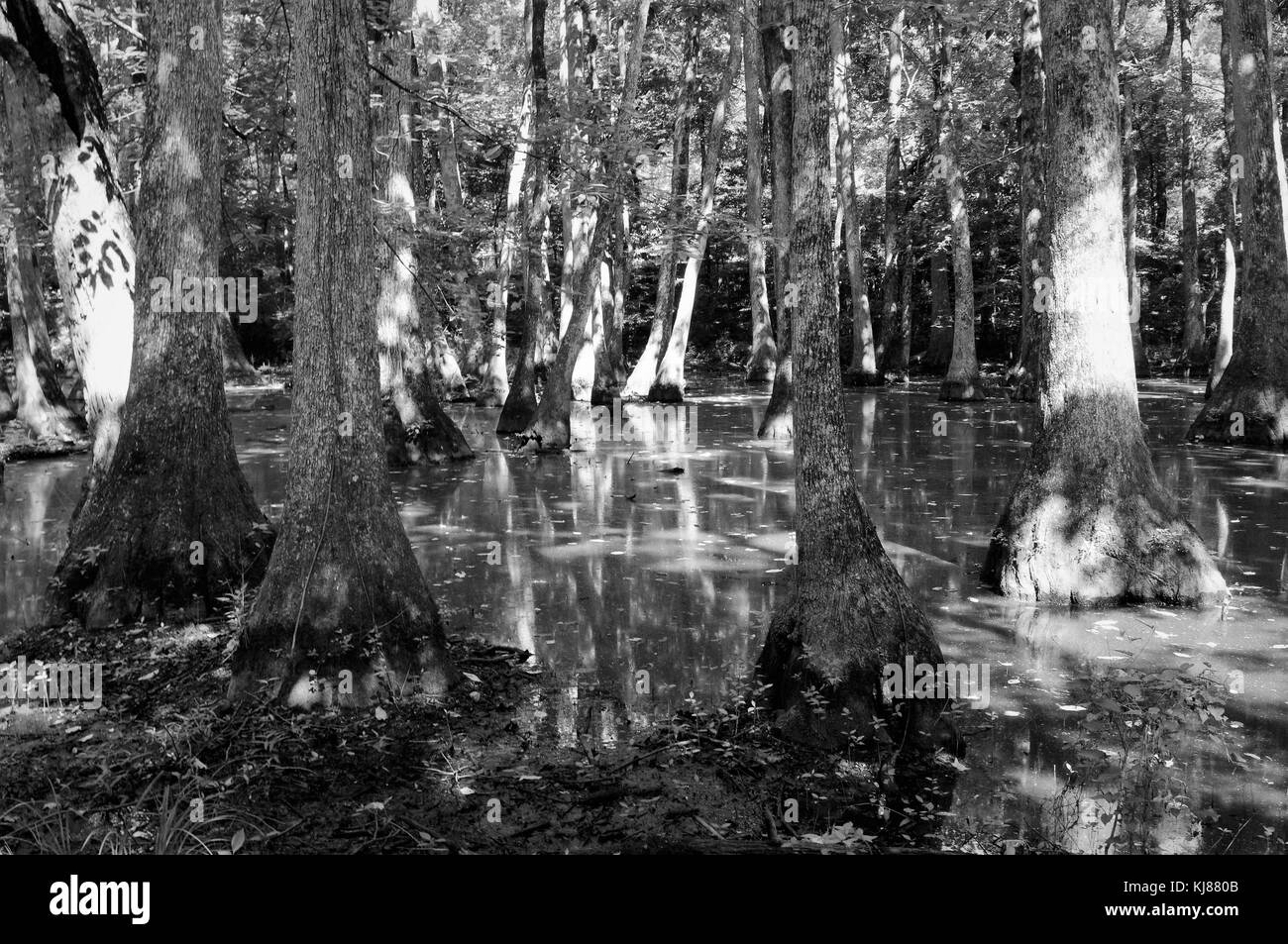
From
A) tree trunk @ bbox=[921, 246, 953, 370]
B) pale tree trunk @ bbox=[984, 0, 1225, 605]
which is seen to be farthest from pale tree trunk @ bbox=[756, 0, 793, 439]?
tree trunk @ bbox=[921, 246, 953, 370]

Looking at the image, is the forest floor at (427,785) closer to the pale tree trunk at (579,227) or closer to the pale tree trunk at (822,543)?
the pale tree trunk at (822,543)

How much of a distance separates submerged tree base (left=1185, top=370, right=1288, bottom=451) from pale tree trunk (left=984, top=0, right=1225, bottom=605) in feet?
30.4

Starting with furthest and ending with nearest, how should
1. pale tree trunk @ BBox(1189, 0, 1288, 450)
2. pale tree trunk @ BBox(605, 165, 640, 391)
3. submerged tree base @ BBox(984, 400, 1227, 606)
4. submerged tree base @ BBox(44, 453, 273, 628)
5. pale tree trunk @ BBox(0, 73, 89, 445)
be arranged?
pale tree trunk @ BBox(605, 165, 640, 391), pale tree trunk @ BBox(0, 73, 89, 445), pale tree trunk @ BBox(1189, 0, 1288, 450), submerged tree base @ BBox(984, 400, 1227, 606), submerged tree base @ BBox(44, 453, 273, 628)

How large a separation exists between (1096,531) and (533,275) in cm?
1591

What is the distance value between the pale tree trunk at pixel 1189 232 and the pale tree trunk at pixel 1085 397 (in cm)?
2403

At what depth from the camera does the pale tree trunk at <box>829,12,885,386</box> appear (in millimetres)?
29094

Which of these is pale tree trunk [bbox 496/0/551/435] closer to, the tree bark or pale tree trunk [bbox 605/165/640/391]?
the tree bark

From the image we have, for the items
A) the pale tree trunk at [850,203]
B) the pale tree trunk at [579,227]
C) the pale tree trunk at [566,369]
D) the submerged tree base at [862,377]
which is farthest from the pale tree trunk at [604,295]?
the submerged tree base at [862,377]

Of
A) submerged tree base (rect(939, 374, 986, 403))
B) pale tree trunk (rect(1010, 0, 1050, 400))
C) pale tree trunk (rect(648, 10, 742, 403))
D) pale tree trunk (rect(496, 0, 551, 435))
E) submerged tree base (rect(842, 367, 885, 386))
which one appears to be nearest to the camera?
pale tree trunk (rect(496, 0, 551, 435))

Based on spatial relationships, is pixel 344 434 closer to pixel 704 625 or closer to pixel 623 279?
pixel 704 625

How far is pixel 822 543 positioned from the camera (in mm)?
6957

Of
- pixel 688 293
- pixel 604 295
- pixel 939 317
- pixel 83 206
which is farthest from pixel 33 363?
pixel 939 317

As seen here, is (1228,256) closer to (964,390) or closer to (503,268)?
(964,390)

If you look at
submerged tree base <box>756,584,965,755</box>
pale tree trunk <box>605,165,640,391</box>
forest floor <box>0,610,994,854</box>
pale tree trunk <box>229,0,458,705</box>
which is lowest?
forest floor <box>0,610,994,854</box>
